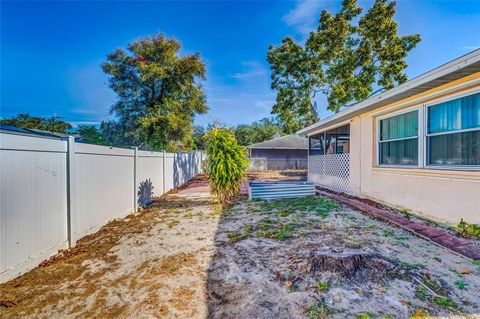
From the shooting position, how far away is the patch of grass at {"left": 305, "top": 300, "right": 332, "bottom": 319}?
2.19 m

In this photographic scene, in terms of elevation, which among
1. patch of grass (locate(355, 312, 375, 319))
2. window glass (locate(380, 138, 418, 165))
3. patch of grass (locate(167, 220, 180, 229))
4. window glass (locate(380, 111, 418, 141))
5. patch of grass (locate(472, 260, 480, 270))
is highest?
window glass (locate(380, 111, 418, 141))

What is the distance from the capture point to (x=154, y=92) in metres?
14.3

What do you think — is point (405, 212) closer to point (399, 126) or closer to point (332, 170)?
point (399, 126)

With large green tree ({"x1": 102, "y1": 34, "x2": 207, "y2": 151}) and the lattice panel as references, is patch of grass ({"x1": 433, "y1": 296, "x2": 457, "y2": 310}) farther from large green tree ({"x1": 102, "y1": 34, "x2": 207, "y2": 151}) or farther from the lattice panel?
large green tree ({"x1": 102, "y1": 34, "x2": 207, "y2": 151})

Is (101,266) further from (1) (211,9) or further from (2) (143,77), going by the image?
(2) (143,77)

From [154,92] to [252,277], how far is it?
44.4 ft

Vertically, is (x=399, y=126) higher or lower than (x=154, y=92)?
lower

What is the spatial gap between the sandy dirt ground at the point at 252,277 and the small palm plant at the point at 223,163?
2699 mm

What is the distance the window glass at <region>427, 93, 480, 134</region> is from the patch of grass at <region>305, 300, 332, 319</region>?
14.6 ft

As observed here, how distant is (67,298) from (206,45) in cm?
1467

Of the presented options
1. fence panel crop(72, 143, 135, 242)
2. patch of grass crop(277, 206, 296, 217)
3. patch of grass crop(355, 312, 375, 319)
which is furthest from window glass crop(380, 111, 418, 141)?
fence panel crop(72, 143, 135, 242)

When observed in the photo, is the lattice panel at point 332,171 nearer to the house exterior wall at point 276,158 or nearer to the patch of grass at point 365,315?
the patch of grass at point 365,315

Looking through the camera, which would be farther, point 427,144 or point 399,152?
point 399,152

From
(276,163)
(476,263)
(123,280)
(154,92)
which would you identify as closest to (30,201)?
(123,280)
